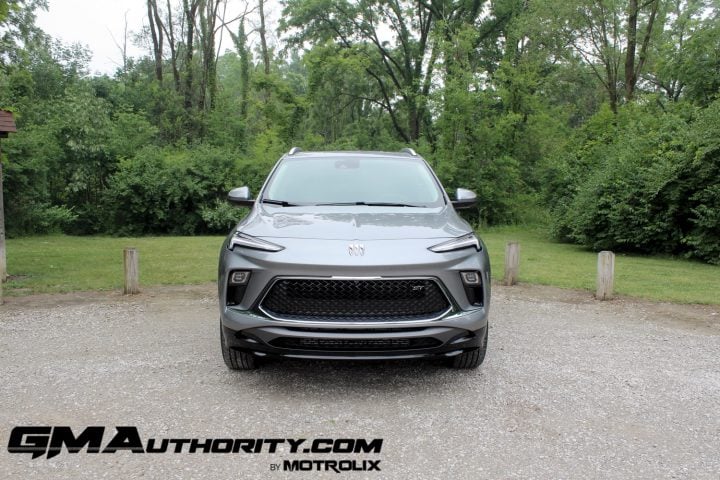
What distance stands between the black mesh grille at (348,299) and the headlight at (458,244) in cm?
28

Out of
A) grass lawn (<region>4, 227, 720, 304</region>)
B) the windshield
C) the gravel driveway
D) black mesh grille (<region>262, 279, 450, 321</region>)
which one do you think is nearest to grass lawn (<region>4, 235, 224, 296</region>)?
grass lawn (<region>4, 227, 720, 304</region>)

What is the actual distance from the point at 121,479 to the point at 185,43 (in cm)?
3443

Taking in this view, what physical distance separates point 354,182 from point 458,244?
5.17 ft

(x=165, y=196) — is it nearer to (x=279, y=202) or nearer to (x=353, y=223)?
(x=279, y=202)

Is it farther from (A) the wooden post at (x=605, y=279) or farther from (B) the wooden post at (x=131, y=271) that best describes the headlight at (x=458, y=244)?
(B) the wooden post at (x=131, y=271)

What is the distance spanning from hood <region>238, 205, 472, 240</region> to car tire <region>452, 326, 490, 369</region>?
36.5 inches

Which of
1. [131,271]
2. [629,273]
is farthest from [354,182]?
[629,273]

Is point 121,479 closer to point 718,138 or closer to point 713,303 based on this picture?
point 713,303

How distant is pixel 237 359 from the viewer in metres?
4.45

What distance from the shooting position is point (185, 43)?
110 ft

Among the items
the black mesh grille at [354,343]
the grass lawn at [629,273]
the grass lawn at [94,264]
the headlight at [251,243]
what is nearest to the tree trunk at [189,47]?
the grass lawn at [94,264]

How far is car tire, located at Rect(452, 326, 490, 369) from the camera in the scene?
4.50 m

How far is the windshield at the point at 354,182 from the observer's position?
5.14 metres

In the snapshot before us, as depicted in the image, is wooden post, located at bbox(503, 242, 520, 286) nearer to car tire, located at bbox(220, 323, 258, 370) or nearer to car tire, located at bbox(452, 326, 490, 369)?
car tire, located at bbox(452, 326, 490, 369)
